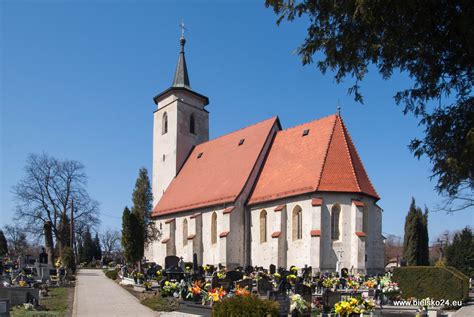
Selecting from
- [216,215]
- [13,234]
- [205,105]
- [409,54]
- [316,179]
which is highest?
[205,105]

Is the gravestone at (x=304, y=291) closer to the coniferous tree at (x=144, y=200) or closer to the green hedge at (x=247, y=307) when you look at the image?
the green hedge at (x=247, y=307)

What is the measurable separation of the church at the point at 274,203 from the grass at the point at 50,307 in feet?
40.2

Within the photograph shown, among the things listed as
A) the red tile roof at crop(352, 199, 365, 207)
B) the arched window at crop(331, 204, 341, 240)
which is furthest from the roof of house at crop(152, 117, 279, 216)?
the red tile roof at crop(352, 199, 365, 207)

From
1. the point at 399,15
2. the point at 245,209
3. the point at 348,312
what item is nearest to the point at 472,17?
the point at 399,15

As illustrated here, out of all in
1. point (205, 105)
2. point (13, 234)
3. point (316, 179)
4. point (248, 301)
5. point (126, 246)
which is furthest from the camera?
point (13, 234)

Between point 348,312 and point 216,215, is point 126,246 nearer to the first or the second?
point 216,215

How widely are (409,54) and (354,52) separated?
3.07ft

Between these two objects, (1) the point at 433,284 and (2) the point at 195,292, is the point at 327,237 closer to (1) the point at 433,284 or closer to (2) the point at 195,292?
(1) the point at 433,284

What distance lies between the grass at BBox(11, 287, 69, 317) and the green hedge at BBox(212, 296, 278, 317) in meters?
6.59

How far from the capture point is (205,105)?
43.6 m

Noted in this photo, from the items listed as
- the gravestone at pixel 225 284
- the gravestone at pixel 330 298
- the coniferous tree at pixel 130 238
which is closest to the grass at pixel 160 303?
the gravestone at pixel 225 284

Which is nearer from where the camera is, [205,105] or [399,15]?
[399,15]

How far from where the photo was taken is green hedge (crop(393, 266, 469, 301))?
17469 millimetres

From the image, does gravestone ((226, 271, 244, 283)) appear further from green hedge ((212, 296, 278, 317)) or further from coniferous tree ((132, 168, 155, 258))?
coniferous tree ((132, 168, 155, 258))
